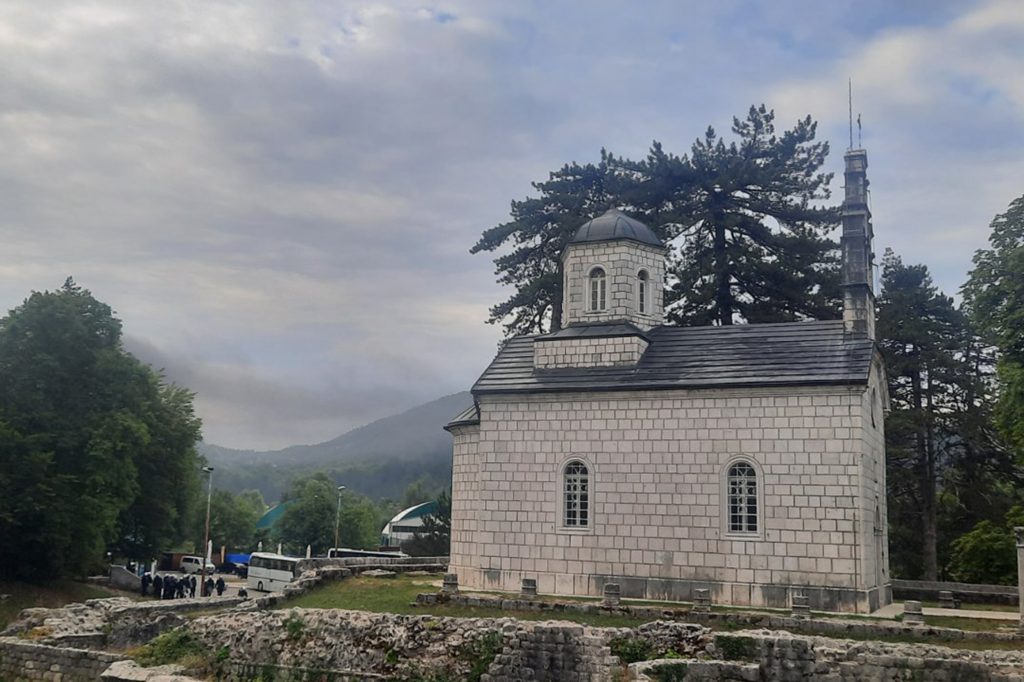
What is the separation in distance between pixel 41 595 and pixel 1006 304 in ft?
112

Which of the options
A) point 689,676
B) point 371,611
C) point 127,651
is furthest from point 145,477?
point 689,676

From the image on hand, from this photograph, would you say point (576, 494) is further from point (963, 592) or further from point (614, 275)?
point (963, 592)

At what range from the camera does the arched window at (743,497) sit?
2302 centimetres

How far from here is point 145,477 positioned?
133 ft

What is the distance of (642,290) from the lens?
2812cm

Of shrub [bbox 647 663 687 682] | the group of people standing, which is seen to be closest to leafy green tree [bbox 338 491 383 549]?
the group of people standing

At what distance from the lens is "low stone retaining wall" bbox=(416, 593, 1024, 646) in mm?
17703

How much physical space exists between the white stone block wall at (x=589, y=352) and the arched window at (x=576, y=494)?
3.10m

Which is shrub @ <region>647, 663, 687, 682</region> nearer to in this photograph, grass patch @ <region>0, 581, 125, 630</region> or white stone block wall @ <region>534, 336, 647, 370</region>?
white stone block wall @ <region>534, 336, 647, 370</region>

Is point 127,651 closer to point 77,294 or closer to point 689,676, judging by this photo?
point 689,676

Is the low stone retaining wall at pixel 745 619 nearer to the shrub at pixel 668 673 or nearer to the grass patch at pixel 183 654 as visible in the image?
the shrub at pixel 668 673

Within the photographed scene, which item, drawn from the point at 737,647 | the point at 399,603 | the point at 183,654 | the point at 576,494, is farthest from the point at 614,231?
the point at 183,654

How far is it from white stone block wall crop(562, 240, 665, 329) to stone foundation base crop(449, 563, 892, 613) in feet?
26.2

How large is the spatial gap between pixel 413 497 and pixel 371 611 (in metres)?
130
